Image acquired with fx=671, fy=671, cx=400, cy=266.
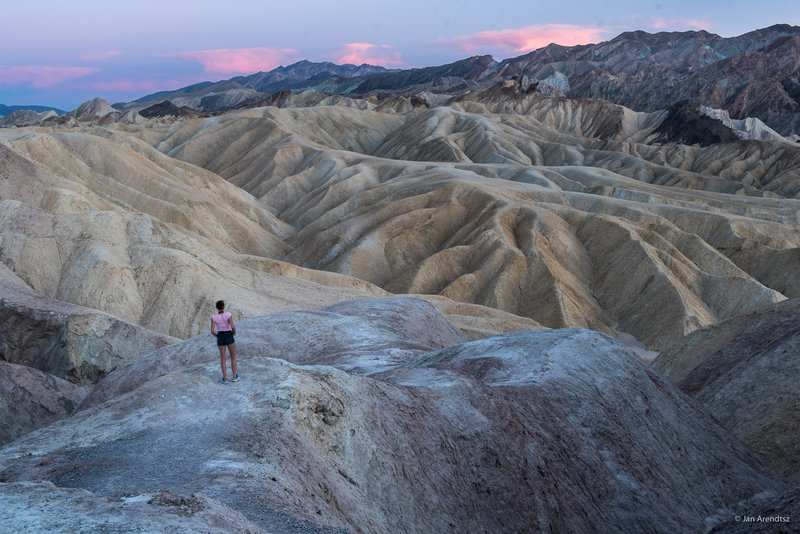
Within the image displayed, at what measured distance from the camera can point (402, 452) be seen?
10.5 metres

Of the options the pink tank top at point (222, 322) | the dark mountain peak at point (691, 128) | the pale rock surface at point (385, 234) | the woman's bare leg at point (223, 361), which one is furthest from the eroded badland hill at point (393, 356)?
the dark mountain peak at point (691, 128)

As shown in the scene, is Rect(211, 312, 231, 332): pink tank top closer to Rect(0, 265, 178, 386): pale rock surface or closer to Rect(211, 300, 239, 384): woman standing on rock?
Rect(211, 300, 239, 384): woman standing on rock

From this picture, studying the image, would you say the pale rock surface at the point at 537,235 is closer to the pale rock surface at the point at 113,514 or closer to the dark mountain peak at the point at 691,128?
the dark mountain peak at the point at 691,128

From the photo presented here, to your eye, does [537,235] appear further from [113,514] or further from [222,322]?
[113,514]

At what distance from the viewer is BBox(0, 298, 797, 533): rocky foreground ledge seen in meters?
7.66

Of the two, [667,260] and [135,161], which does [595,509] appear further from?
[135,161]

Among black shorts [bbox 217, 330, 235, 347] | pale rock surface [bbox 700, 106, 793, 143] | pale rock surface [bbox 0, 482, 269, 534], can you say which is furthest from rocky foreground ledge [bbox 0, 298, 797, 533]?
pale rock surface [bbox 700, 106, 793, 143]

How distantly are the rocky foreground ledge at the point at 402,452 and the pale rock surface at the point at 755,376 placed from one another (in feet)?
3.90

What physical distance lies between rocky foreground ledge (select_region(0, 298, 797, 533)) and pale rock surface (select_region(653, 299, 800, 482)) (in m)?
1.19

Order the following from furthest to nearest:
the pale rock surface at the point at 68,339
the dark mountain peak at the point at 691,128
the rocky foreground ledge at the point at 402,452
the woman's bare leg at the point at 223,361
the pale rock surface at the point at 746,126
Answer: the pale rock surface at the point at 746,126 → the dark mountain peak at the point at 691,128 → the pale rock surface at the point at 68,339 → the woman's bare leg at the point at 223,361 → the rocky foreground ledge at the point at 402,452

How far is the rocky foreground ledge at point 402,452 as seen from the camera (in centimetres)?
766

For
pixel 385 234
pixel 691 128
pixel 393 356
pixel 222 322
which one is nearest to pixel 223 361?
pixel 222 322

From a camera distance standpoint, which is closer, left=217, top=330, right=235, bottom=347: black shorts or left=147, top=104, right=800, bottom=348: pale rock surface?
left=217, top=330, right=235, bottom=347: black shorts

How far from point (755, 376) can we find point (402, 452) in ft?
39.3
